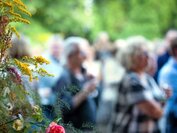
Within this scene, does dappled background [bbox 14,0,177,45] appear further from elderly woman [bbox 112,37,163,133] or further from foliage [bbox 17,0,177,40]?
elderly woman [bbox 112,37,163,133]

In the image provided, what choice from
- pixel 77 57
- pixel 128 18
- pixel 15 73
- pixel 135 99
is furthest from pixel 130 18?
pixel 15 73

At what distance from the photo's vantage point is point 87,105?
200 inches

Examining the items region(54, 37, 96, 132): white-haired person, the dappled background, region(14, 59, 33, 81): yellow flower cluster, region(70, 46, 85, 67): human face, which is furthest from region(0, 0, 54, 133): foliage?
the dappled background

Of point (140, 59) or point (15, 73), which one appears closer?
point (15, 73)

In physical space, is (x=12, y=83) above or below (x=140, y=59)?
below

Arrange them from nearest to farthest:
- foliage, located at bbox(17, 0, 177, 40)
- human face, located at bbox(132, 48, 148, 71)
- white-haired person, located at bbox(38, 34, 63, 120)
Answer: human face, located at bbox(132, 48, 148, 71)
white-haired person, located at bbox(38, 34, 63, 120)
foliage, located at bbox(17, 0, 177, 40)

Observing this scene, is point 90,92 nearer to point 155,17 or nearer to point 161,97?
point 161,97

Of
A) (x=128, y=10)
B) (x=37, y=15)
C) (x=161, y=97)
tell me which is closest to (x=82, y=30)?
(x=37, y=15)

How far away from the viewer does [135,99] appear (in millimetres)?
4926

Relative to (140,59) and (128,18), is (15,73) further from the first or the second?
(128,18)

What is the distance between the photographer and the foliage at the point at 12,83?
179cm

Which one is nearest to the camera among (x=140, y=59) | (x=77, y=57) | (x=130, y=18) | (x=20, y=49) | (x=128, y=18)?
(x=20, y=49)

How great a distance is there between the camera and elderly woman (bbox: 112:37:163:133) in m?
4.95

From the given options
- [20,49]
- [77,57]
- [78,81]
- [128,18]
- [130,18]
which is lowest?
[20,49]
